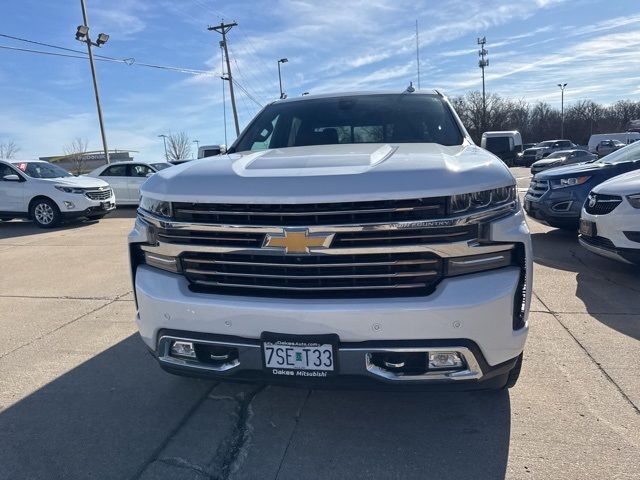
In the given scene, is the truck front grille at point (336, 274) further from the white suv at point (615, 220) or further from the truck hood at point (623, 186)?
the truck hood at point (623, 186)

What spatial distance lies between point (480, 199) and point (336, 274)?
2.51ft

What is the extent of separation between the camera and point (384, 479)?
2316 mm

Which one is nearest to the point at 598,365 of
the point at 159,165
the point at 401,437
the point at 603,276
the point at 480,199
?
the point at 401,437

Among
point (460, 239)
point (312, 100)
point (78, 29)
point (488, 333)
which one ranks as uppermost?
point (78, 29)

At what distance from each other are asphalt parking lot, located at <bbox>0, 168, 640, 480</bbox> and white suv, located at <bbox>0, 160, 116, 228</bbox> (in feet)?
25.9

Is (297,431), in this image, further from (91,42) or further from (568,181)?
(91,42)

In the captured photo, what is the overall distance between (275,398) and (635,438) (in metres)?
1.97

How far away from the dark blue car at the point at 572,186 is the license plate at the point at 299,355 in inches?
255

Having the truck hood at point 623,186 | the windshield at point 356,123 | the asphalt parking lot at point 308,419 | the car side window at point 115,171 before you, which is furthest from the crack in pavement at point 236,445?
the car side window at point 115,171

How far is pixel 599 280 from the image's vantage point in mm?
5566

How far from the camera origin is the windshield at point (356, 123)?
3771 millimetres

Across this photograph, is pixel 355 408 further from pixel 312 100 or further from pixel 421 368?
pixel 312 100

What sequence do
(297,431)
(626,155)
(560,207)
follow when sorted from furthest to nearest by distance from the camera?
1. (560,207)
2. (626,155)
3. (297,431)

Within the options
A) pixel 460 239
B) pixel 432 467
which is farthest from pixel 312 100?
pixel 432 467
